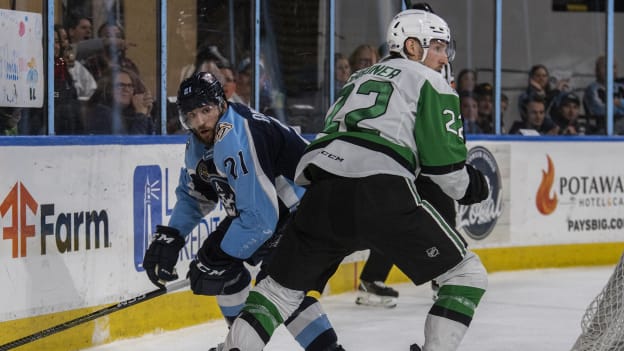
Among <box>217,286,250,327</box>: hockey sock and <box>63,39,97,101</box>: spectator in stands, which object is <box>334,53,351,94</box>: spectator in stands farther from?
<box>217,286,250,327</box>: hockey sock

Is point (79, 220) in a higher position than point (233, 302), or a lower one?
higher

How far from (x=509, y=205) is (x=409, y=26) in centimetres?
Result: 366

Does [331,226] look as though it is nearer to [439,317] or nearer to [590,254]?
[439,317]

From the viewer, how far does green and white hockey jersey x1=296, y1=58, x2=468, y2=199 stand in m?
2.98

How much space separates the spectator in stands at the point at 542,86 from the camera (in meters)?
7.22

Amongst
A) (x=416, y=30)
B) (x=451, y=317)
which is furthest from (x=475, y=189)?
(x=416, y=30)

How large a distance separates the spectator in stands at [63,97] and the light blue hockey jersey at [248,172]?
1149 mm

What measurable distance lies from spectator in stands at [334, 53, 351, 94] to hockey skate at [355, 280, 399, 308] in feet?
3.97

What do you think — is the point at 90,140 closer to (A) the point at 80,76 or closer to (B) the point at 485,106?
A: (A) the point at 80,76

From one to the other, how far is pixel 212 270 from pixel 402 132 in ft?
2.48

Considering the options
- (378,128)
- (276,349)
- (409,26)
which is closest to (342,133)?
(378,128)

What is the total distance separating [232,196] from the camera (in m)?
3.48

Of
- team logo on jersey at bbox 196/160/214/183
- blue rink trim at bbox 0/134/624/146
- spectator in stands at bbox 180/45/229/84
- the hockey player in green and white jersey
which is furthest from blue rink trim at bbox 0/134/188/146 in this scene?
the hockey player in green and white jersey

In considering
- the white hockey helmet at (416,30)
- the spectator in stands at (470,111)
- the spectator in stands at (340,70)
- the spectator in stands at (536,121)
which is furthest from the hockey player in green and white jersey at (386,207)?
the spectator in stands at (536,121)
